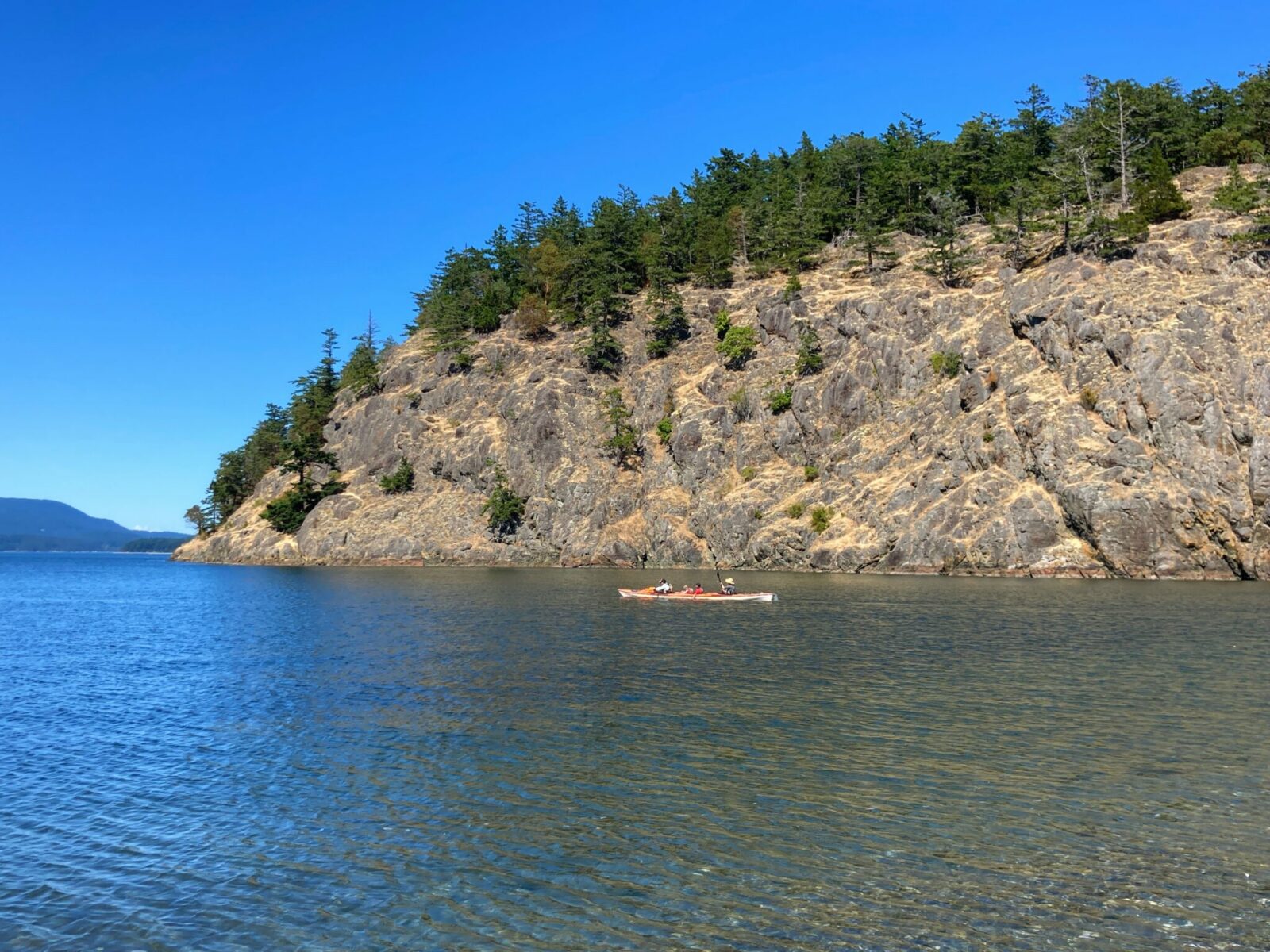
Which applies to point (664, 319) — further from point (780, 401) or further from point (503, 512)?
point (503, 512)

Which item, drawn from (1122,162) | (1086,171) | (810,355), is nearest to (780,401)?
(810,355)

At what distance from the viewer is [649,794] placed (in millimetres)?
21547

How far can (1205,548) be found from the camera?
256 feet

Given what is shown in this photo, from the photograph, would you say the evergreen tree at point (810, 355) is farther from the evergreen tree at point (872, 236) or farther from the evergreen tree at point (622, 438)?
the evergreen tree at point (622, 438)

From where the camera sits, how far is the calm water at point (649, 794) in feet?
49.0

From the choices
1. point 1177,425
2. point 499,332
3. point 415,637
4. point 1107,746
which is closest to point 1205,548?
point 1177,425

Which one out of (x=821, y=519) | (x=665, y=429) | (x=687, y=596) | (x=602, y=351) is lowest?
(x=687, y=596)

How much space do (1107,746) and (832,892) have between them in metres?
13.9

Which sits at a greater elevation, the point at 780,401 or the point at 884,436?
the point at 780,401

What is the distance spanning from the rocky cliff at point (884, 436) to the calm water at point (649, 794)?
37.8 meters

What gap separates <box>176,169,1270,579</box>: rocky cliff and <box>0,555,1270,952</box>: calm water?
37.8 meters

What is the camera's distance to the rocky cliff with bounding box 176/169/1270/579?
8044cm

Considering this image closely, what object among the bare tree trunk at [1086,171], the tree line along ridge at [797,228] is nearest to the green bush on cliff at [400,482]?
the tree line along ridge at [797,228]

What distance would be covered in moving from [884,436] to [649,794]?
3578 inches
